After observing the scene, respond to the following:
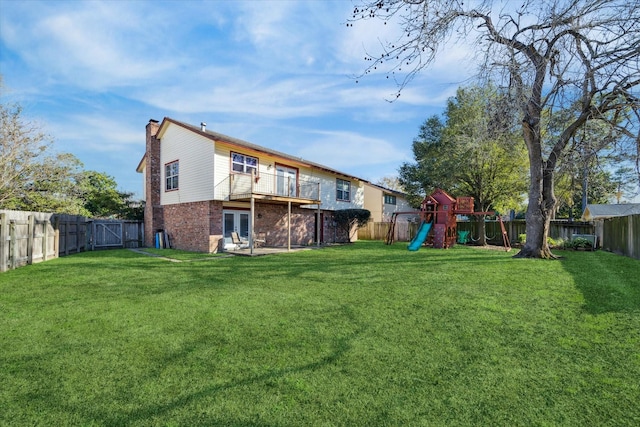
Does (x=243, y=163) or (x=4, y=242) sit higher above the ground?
(x=243, y=163)

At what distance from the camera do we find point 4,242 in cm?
855

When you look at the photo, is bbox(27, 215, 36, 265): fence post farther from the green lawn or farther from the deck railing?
the deck railing

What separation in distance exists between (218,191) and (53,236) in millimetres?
6218

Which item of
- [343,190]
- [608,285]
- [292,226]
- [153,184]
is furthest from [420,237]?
[153,184]

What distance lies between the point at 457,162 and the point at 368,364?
60.9ft

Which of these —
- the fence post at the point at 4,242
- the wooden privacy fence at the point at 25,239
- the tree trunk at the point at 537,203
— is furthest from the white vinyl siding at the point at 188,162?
the tree trunk at the point at 537,203

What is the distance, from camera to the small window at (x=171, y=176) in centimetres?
1607

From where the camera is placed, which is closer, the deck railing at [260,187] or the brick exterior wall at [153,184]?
the deck railing at [260,187]

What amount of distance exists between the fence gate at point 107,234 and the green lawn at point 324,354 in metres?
10.8

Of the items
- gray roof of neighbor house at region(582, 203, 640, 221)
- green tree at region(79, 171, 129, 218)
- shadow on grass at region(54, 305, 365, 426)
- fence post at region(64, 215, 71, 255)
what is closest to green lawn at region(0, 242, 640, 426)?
shadow on grass at region(54, 305, 365, 426)

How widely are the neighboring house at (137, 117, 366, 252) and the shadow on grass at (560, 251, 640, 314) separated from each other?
30.6 ft

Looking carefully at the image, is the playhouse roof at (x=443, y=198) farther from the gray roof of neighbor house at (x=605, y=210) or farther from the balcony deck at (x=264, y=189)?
the gray roof of neighbor house at (x=605, y=210)

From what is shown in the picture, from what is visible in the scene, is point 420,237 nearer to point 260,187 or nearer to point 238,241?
point 260,187

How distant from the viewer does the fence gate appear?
16.4 m
